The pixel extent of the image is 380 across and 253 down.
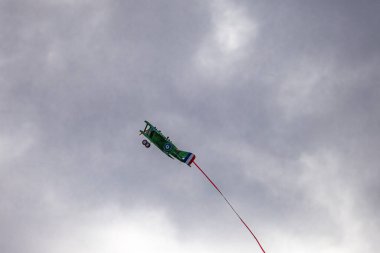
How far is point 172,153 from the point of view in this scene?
6406cm


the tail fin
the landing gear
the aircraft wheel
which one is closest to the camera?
the tail fin

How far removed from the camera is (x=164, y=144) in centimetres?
6488

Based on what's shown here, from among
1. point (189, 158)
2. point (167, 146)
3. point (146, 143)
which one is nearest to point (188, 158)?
point (189, 158)

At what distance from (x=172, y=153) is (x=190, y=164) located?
3774 millimetres

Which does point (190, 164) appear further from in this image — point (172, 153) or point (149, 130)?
point (149, 130)

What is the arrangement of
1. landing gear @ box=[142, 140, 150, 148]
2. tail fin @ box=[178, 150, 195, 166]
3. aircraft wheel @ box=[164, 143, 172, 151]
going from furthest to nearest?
landing gear @ box=[142, 140, 150, 148] < aircraft wheel @ box=[164, 143, 172, 151] < tail fin @ box=[178, 150, 195, 166]

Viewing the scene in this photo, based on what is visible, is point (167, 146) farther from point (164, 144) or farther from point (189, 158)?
point (189, 158)

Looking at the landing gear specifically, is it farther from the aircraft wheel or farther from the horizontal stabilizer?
the horizontal stabilizer

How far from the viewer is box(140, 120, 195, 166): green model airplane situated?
62250mm

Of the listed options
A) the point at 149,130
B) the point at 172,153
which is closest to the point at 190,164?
the point at 172,153

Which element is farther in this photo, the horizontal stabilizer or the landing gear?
the landing gear

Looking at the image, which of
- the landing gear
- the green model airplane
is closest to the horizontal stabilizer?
the green model airplane

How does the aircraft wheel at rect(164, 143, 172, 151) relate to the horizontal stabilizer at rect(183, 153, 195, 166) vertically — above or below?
above

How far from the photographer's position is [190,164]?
6247cm
